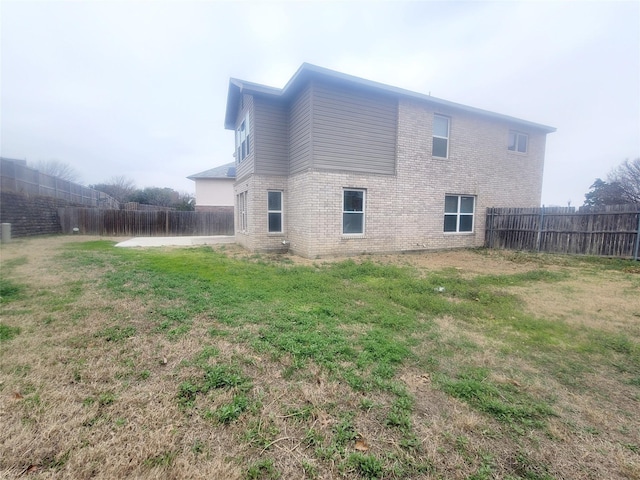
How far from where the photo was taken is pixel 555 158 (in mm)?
31672

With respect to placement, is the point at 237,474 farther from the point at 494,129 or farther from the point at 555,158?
the point at 555,158

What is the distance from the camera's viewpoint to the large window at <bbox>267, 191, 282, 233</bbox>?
11.2m

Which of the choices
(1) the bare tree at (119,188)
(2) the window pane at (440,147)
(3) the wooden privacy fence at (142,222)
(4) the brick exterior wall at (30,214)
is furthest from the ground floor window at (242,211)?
(1) the bare tree at (119,188)

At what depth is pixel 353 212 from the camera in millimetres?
10148

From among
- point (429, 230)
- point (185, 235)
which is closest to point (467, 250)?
point (429, 230)

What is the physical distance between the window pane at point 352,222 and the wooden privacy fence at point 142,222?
1356 cm

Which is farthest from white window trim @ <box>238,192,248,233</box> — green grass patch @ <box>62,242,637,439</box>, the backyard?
the backyard

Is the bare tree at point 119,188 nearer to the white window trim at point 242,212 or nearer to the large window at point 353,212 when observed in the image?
the white window trim at point 242,212

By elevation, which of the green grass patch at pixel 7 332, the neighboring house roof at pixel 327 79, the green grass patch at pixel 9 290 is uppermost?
the neighboring house roof at pixel 327 79

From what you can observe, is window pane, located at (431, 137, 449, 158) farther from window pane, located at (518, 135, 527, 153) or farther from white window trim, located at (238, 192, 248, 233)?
white window trim, located at (238, 192, 248, 233)

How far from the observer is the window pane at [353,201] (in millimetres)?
10023

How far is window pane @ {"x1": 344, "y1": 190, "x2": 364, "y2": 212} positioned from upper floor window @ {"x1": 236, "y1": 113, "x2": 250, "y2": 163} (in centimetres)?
478

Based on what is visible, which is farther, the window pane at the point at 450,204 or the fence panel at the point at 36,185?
the fence panel at the point at 36,185

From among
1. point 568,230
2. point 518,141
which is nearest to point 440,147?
point 518,141
